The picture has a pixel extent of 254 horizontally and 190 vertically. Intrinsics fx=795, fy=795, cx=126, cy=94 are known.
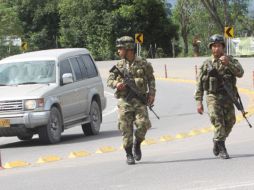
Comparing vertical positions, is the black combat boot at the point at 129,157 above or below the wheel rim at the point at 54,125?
above

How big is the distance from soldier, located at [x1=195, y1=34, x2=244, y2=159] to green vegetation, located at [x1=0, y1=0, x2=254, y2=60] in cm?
5875

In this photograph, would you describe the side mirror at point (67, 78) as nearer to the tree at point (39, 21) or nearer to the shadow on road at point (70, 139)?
Answer: the shadow on road at point (70, 139)

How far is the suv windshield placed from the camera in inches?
628

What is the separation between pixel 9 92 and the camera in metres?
15.4

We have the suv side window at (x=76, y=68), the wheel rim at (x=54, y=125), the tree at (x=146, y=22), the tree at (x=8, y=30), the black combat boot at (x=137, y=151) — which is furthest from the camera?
the tree at (x=8, y=30)

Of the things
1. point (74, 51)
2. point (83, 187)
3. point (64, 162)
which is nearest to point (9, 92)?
point (74, 51)

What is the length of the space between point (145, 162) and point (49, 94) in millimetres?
4632

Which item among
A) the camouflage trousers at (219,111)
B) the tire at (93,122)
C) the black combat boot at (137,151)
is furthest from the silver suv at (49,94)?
the camouflage trousers at (219,111)

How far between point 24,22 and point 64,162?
81.7 meters

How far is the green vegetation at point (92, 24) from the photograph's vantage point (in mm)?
75750

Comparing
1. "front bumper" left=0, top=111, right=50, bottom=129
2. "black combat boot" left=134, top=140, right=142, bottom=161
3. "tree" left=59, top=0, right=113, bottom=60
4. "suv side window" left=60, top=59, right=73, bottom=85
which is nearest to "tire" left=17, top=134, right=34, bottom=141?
"front bumper" left=0, top=111, right=50, bottom=129

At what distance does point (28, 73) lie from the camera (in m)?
16.1

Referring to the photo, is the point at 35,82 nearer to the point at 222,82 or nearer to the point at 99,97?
the point at 99,97

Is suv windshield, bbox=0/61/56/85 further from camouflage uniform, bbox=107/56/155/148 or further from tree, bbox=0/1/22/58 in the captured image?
tree, bbox=0/1/22/58
